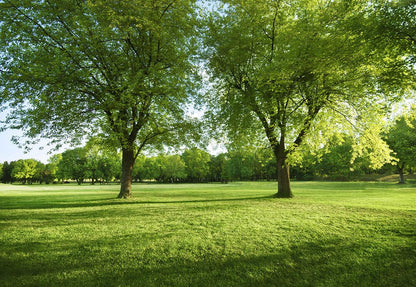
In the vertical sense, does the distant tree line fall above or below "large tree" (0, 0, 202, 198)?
below

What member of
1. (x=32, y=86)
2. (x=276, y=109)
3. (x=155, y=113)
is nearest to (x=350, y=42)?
(x=276, y=109)

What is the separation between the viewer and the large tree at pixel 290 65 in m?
12.4

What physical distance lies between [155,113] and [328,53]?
41.7 feet

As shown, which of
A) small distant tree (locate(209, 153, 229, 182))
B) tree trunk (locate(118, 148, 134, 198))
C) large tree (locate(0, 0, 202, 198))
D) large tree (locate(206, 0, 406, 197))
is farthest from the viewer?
small distant tree (locate(209, 153, 229, 182))

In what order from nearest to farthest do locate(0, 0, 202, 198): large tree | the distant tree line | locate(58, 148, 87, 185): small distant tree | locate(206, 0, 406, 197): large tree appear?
locate(206, 0, 406, 197): large tree → locate(0, 0, 202, 198): large tree → the distant tree line → locate(58, 148, 87, 185): small distant tree

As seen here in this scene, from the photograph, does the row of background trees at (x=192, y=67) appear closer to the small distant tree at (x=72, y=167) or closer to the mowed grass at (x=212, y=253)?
the mowed grass at (x=212, y=253)

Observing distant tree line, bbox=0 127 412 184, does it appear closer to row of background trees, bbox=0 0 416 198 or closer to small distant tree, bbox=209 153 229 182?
small distant tree, bbox=209 153 229 182

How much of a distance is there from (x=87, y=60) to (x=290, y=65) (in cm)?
1411

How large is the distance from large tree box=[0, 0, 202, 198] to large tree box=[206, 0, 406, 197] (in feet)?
12.8

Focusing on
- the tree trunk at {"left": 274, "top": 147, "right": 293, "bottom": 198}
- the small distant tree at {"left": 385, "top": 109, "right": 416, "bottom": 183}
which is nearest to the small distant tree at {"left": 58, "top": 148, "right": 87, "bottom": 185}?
the tree trunk at {"left": 274, "top": 147, "right": 293, "bottom": 198}

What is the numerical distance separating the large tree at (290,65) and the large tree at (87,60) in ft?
12.8

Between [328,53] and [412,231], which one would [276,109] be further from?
[412,231]

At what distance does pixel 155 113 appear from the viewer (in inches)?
700

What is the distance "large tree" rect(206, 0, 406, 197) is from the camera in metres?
12.4
